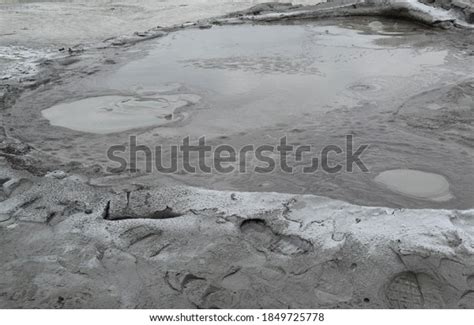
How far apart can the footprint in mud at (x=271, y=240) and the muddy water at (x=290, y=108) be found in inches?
17.0

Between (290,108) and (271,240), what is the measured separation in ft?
6.54

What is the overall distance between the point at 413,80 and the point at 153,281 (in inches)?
146

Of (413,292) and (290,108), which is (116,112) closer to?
(290,108)

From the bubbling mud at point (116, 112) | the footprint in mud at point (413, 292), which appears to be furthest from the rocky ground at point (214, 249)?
the bubbling mud at point (116, 112)

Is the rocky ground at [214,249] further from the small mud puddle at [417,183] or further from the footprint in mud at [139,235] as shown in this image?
the small mud puddle at [417,183]

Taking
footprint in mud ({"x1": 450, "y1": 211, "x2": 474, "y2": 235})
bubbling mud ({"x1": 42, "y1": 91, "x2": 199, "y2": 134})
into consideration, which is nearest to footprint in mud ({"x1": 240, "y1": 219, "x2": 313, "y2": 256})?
footprint in mud ({"x1": 450, "y1": 211, "x2": 474, "y2": 235})

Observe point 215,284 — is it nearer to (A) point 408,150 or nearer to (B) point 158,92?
(A) point 408,150

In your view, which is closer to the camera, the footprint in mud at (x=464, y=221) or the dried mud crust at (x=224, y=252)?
the dried mud crust at (x=224, y=252)

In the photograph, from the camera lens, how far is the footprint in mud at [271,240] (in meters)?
2.66

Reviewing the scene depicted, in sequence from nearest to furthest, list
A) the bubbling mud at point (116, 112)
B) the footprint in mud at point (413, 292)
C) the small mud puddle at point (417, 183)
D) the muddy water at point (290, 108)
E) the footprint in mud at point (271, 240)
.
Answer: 1. the footprint in mud at point (413, 292)
2. the footprint in mud at point (271, 240)
3. the small mud puddle at point (417, 183)
4. the muddy water at point (290, 108)
5. the bubbling mud at point (116, 112)

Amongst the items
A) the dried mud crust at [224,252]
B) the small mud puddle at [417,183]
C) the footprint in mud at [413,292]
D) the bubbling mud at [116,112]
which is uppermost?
the bubbling mud at [116,112]

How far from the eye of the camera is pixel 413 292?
2.36 m

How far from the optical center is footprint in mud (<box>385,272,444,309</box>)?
2301mm
